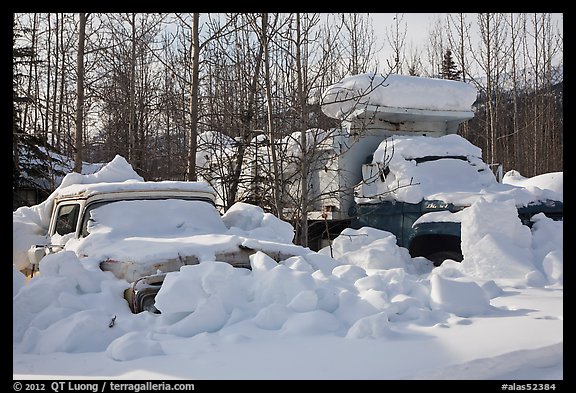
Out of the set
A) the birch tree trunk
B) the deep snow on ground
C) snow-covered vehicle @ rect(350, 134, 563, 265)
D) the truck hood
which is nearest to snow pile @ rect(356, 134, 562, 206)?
snow-covered vehicle @ rect(350, 134, 563, 265)

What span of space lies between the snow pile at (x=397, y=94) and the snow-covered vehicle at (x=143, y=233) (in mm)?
3579

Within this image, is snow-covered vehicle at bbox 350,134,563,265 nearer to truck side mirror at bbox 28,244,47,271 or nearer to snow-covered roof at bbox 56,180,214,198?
snow-covered roof at bbox 56,180,214,198

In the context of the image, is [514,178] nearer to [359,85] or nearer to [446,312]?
[359,85]

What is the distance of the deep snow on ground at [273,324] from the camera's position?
3.15 meters

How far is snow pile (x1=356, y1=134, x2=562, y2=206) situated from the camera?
8211 mm

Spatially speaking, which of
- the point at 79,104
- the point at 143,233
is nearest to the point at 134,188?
the point at 143,233

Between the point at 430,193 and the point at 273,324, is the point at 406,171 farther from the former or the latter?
the point at 273,324

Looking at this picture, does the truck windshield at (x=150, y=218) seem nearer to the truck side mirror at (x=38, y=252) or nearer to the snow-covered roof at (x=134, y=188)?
the snow-covered roof at (x=134, y=188)

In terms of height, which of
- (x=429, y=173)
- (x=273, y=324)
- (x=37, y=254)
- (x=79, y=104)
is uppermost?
(x=79, y=104)

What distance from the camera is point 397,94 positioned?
9.62 metres

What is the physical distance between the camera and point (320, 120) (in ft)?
31.2

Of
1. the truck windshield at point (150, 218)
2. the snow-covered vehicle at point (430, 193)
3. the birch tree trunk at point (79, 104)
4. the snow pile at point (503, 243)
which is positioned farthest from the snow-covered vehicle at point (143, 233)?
the birch tree trunk at point (79, 104)

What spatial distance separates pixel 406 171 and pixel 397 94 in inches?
70.0

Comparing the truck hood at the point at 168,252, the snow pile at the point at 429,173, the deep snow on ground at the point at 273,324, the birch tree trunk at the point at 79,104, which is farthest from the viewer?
the birch tree trunk at the point at 79,104
